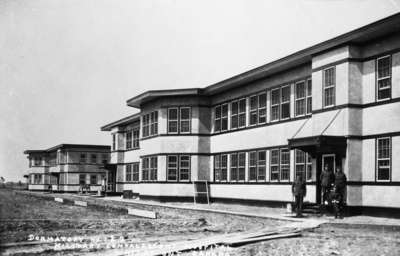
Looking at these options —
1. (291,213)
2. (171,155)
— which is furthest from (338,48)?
(171,155)

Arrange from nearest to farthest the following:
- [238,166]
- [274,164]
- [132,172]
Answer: [274,164], [238,166], [132,172]

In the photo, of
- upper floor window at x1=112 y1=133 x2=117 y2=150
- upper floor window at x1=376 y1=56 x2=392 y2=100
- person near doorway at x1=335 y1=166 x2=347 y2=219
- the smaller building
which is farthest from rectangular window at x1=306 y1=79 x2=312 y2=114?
the smaller building

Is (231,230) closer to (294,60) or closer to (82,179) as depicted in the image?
(294,60)

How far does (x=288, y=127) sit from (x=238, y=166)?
5489 mm

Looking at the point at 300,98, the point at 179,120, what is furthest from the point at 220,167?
the point at 300,98

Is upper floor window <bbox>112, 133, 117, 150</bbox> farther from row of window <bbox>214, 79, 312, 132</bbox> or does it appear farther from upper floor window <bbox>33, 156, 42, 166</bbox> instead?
upper floor window <bbox>33, 156, 42, 166</bbox>

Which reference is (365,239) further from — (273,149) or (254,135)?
(254,135)

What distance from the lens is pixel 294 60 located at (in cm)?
2433

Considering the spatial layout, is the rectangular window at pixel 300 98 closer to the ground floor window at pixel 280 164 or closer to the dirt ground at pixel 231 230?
the ground floor window at pixel 280 164

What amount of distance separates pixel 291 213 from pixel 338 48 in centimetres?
690

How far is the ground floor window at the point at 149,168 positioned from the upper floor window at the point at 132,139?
885 cm

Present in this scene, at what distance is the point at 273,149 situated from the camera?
89.6 feet

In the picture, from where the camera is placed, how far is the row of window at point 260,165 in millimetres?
24734

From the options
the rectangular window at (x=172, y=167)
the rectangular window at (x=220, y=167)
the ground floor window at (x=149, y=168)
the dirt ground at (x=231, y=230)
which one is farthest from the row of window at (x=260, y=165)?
the dirt ground at (x=231, y=230)
